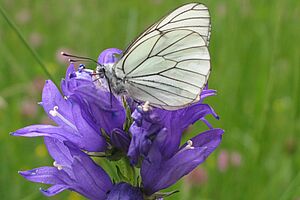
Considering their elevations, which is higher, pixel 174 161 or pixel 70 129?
pixel 70 129

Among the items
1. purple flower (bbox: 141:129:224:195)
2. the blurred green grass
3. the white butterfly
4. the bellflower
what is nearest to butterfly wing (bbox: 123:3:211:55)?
the white butterfly

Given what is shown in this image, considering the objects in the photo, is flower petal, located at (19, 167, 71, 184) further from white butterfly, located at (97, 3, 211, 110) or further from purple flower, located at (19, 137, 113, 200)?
white butterfly, located at (97, 3, 211, 110)

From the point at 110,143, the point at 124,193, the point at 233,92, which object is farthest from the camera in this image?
the point at 233,92

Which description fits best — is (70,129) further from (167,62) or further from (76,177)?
(167,62)

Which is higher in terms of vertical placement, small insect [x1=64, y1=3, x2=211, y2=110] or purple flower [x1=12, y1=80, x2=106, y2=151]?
small insect [x1=64, y1=3, x2=211, y2=110]

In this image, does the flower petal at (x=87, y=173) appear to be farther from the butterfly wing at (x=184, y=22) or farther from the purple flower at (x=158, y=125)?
the butterfly wing at (x=184, y=22)

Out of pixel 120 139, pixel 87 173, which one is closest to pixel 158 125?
pixel 120 139

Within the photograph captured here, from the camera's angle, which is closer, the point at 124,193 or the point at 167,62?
the point at 124,193

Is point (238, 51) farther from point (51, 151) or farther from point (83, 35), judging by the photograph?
point (51, 151)
